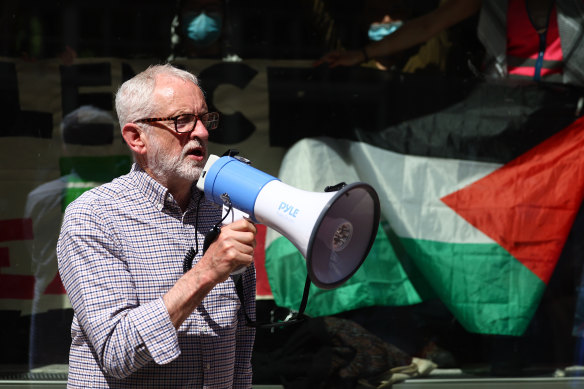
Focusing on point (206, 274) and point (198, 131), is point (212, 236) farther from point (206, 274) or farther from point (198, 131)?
point (198, 131)

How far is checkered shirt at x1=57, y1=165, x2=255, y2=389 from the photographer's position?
1.71 m

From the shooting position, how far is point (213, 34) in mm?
3705

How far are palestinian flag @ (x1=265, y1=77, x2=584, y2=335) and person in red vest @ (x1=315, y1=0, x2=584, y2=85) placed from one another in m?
0.11

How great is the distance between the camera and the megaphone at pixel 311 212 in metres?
1.76

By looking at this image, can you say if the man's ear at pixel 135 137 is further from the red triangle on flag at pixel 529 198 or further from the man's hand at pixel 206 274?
the red triangle on flag at pixel 529 198

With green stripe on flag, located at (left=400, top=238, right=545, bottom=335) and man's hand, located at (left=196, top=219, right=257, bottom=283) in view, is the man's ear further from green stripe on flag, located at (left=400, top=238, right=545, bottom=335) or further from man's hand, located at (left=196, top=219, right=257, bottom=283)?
green stripe on flag, located at (left=400, top=238, right=545, bottom=335)

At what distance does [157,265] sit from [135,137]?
1.26ft

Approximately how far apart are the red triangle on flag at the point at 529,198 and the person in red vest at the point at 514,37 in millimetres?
352

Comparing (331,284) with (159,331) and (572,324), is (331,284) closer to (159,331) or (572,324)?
(159,331)

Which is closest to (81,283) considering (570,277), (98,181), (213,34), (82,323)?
(82,323)

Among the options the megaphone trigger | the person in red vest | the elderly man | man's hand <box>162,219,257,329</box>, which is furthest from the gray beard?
the person in red vest

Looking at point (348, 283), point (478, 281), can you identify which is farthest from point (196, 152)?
point (478, 281)

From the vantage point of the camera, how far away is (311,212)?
1.75 meters

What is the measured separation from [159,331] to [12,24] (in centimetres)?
249
